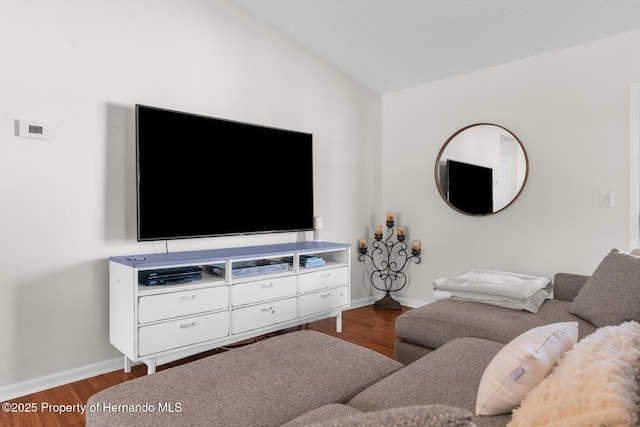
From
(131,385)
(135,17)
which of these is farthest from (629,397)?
(135,17)

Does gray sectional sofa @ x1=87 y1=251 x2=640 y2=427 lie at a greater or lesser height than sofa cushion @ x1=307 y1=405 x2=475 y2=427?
lesser

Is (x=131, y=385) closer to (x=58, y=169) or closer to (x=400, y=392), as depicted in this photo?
(x=400, y=392)

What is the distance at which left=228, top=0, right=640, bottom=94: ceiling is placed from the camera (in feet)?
8.66

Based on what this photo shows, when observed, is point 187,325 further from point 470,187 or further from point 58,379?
point 470,187

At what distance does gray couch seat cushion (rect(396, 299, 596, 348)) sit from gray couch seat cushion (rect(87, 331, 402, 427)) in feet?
2.07

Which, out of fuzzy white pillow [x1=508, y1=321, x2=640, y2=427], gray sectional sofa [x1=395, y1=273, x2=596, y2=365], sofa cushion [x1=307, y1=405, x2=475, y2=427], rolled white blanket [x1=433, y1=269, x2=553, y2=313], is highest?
sofa cushion [x1=307, y1=405, x2=475, y2=427]

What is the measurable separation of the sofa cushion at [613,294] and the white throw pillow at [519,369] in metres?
1.01

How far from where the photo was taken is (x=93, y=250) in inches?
95.6

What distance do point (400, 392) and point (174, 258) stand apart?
1700 mm

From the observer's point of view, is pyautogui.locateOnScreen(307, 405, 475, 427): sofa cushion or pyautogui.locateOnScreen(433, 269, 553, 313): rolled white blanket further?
pyautogui.locateOnScreen(433, 269, 553, 313): rolled white blanket

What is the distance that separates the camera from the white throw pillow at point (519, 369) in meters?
0.97

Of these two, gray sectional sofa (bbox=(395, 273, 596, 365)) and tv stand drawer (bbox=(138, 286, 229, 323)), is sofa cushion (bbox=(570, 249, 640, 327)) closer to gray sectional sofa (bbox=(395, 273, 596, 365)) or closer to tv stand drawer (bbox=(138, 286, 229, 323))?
gray sectional sofa (bbox=(395, 273, 596, 365))

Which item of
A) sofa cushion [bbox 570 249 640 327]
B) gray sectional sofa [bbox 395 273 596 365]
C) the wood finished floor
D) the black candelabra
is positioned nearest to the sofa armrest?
gray sectional sofa [bbox 395 273 596 365]

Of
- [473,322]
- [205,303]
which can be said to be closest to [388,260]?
[473,322]
